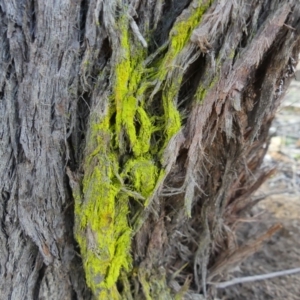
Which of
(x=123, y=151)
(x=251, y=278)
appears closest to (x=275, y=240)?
(x=251, y=278)

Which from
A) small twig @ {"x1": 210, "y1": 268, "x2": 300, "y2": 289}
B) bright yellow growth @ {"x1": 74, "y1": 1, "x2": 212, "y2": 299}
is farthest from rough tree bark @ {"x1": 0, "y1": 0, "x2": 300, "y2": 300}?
small twig @ {"x1": 210, "y1": 268, "x2": 300, "y2": 289}

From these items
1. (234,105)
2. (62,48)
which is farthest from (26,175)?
(234,105)

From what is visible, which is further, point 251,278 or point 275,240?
point 275,240

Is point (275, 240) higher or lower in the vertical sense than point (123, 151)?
lower

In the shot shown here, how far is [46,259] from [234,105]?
46 centimetres

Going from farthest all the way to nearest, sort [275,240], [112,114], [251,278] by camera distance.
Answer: [275,240] < [251,278] < [112,114]

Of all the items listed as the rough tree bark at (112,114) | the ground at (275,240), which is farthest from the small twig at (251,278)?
the rough tree bark at (112,114)

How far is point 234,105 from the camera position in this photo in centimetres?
80

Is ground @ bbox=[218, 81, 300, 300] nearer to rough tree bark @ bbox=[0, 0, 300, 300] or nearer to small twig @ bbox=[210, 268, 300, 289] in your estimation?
small twig @ bbox=[210, 268, 300, 289]

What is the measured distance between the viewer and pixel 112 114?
789mm

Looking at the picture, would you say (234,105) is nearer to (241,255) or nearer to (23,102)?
(23,102)

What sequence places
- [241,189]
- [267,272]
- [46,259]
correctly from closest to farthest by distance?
[46,259]
[241,189]
[267,272]

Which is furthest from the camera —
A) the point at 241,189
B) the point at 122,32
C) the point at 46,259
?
the point at 241,189

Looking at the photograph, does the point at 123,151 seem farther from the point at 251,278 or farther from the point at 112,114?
the point at 251,278
